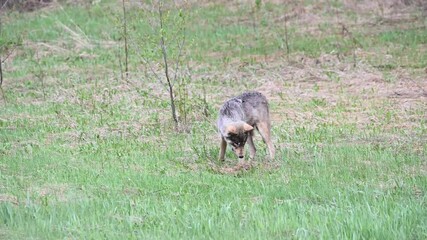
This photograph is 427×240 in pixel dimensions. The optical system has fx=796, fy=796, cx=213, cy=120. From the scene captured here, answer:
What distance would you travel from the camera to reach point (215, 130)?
582 inches

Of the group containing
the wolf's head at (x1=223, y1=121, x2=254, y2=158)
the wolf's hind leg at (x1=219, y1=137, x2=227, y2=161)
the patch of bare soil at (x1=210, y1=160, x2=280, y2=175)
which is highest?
the wolf's head at (x1=223, y1=121, x2=254, y2=158)

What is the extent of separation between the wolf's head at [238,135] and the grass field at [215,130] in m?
0.24

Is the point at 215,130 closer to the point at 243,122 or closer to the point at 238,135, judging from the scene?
the point at 243,122

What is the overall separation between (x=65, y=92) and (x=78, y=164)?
7.25 metres

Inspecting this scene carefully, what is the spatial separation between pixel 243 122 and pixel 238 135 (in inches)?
12.8

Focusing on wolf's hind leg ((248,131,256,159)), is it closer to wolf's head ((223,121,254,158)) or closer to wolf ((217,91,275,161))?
wolf ((217,91,275,161))

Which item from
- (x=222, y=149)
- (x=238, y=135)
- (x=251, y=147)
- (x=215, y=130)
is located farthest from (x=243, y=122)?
(x=215, y=130)

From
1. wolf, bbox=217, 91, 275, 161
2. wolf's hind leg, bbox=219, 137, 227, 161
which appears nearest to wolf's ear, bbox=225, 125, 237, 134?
wolf, bbox=217, 91, 275, 161

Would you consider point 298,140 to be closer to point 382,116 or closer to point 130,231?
point 382,116

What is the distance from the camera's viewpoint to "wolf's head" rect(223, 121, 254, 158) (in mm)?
11656

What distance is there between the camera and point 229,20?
27938 mm

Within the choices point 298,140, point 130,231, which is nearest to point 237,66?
point 298,140

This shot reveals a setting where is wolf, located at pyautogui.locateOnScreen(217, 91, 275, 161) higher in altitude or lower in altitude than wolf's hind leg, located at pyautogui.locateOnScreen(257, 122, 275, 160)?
higher

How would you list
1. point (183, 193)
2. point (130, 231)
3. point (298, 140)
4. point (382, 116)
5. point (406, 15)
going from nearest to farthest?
point (130, 231)
point (183, 193)
point (298, 140)
point (382, 116)
point (406, 15)
